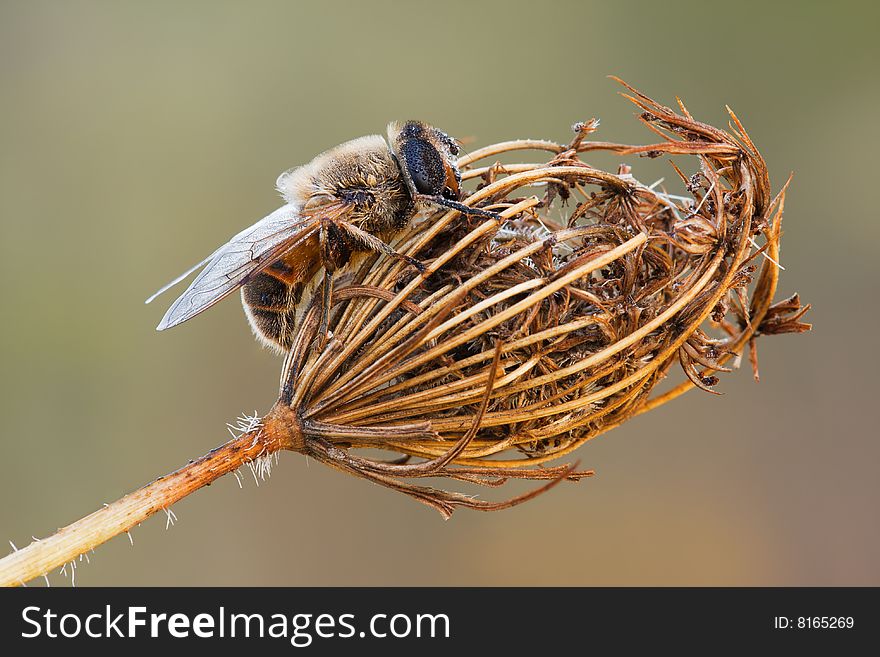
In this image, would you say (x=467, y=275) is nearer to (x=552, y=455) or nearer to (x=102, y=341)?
(x=552, y=455)

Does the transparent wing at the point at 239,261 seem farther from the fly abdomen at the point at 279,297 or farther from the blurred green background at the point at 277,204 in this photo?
the blurred green background at the point at 277,204

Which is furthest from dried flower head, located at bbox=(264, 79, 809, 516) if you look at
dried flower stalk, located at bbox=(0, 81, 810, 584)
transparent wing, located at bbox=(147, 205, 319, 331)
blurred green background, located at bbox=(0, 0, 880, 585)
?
blurred green background, located at bbox=(0, 0, 880, 585)

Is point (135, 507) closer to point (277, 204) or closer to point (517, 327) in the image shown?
point (517, 327)

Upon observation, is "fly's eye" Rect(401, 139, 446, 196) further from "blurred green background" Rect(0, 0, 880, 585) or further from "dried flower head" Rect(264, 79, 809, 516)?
"blurred green background" Rect(0, 0, 880, 585)

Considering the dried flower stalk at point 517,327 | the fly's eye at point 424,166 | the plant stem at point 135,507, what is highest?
the fly's eye at point 424,166

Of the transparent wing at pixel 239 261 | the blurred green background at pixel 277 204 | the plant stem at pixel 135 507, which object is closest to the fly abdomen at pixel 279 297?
the transparent wing at pixel 239 261

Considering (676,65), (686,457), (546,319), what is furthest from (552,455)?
(676,65)
